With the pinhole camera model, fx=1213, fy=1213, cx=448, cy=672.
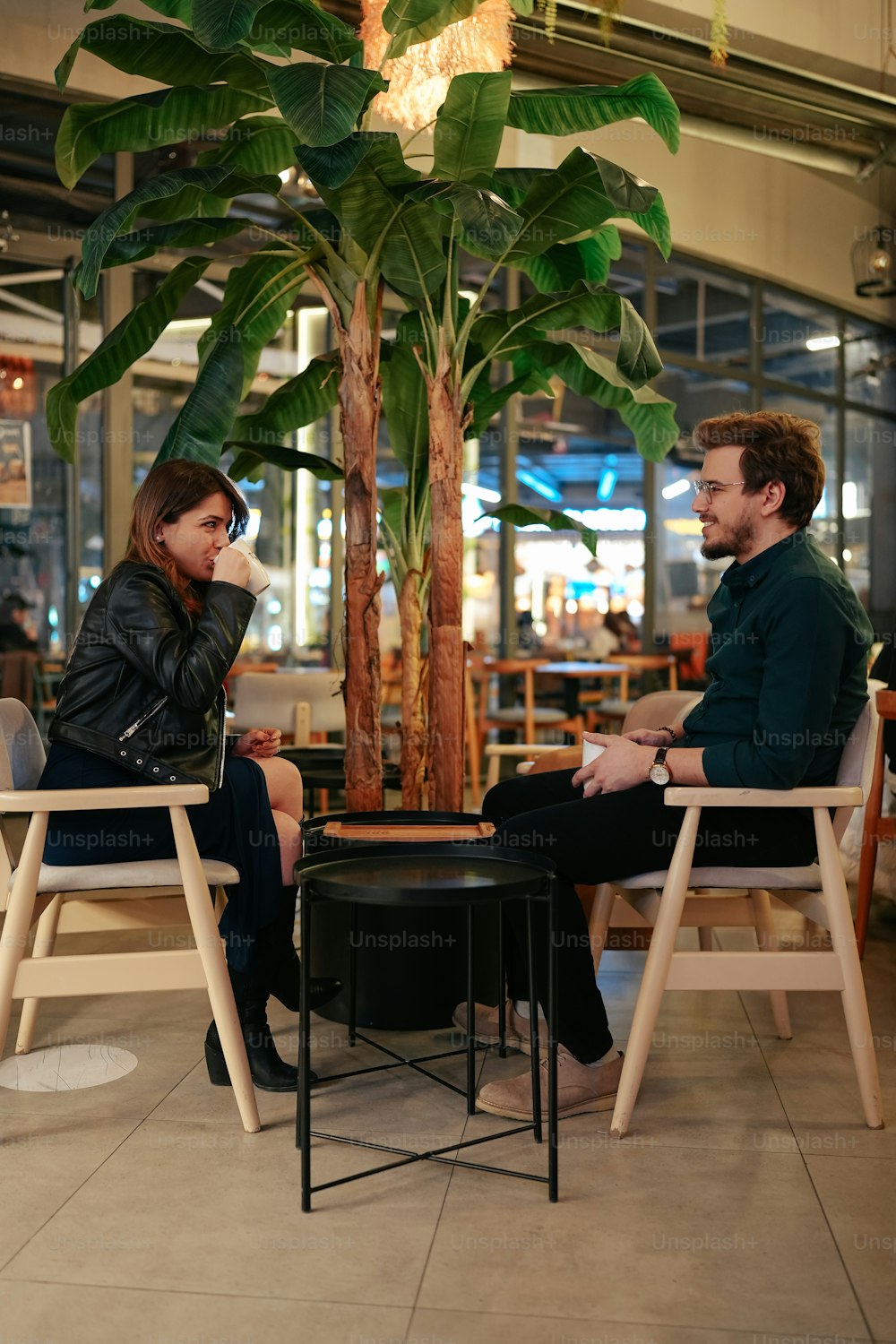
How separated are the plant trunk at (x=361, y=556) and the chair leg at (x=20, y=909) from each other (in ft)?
3.17

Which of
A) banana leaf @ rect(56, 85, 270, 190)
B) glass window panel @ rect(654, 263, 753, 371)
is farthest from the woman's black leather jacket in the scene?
glass window panel @ rect(654, 263, 753, 371)

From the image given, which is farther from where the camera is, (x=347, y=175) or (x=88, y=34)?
(x=88, y=34)

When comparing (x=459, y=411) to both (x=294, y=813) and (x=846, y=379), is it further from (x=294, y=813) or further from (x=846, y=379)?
(x=846, y=379)

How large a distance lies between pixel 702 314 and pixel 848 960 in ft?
24.6

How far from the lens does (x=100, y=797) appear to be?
6.64 feet

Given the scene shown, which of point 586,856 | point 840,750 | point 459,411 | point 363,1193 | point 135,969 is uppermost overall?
point 459,411

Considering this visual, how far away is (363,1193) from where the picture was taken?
1879 millimetres

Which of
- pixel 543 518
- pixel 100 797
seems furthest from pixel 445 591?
pixel 100 797

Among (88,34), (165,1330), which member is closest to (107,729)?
(165,1330)

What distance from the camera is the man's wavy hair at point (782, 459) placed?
223 cm

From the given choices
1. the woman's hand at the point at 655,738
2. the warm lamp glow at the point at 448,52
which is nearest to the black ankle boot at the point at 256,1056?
the woman's hand at the point at 655,738

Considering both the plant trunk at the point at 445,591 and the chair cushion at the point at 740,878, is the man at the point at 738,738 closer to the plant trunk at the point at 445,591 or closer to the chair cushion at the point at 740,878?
the chair cushion at the point at 740,878

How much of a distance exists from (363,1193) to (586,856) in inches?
26.9

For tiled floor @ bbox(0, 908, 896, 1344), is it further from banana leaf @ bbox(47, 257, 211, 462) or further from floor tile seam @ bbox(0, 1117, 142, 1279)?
banana leaf @ bbox(47, 257, 211, 462)
